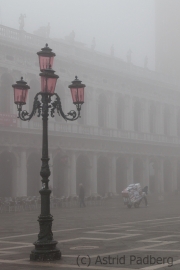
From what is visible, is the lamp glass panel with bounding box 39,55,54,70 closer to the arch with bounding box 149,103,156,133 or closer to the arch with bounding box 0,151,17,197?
the arch with bounding box 0,151,17,197

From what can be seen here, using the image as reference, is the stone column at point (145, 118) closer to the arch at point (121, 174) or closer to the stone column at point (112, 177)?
the arch at point (121, 174)

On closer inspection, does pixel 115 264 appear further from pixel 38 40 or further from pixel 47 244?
pixel 38 40

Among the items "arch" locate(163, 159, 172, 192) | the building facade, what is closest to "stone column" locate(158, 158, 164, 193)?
the building facade

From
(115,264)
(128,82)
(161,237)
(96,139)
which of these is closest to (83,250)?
(115,264)

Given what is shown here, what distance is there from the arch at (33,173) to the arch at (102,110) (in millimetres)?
9067

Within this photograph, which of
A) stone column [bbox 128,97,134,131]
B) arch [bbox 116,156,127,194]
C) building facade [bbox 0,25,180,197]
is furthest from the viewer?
stone column [bbox 128,97,134,131]

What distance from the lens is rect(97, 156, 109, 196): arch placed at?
4619cm

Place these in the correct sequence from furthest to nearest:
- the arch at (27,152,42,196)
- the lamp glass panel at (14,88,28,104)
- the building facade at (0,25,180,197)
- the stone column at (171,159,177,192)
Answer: the stone column at (171,159,177,192), the arch at (27,152,42,196), the building facade at (0,25,180,197), the lamp glass panel at (14,88,28,104)

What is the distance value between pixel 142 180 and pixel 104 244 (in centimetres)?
3735

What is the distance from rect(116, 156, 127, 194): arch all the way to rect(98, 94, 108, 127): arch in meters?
Result: 3.63

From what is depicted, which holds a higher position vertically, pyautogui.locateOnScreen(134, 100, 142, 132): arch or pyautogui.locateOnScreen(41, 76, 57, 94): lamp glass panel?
pyautogui.locateOnScreen(134, 100, 142, 132): arch

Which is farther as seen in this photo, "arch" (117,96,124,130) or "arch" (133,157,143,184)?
"arch" (133,157,143,184)

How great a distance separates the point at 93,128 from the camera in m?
44.4

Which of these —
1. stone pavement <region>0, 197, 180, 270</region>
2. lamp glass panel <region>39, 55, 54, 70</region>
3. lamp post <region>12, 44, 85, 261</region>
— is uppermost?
lamp glass panel <region>39, 55, 54, 70</region>
